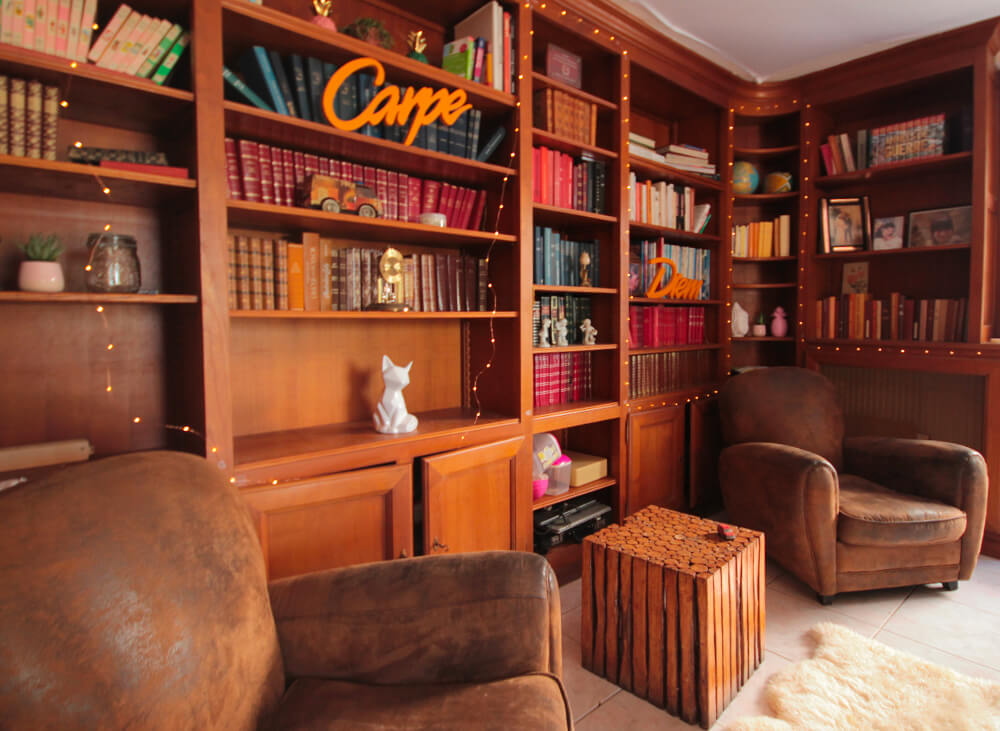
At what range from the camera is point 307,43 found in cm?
166

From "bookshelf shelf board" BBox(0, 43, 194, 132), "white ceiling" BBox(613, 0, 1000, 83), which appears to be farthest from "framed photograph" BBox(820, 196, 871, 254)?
"bookshelf shelf board" BBox(0, 43, 194, 132)

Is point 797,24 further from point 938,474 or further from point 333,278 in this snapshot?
point 333,278

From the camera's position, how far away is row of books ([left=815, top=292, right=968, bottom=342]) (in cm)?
287

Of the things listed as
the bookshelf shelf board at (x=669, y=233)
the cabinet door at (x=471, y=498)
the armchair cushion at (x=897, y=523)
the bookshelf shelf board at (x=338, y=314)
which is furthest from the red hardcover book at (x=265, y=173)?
the armchair cushion at (x=897, y=523)

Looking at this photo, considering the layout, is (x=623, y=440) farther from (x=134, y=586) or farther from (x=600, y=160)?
(x=134, y=586)

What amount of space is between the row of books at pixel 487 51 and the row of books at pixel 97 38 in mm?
940

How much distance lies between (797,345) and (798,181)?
99 cm

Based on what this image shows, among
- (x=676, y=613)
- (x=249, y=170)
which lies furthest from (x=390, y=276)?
(x=676, y=613)

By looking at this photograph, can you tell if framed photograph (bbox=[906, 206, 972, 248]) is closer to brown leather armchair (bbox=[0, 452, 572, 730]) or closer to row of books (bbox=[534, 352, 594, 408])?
row of books (bbox=[534, 352, 594, 408])

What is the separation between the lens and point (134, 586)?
915mm

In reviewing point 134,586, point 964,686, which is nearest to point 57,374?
point 134,586

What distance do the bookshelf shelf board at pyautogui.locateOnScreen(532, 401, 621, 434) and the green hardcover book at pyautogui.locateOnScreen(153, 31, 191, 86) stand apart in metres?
1.67

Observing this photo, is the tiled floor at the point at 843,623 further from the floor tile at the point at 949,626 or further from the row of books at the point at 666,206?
the row of books at the point at 666,206

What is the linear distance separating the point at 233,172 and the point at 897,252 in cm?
324
